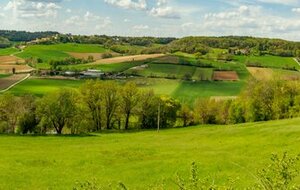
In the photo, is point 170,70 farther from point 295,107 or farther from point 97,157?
point 97,157

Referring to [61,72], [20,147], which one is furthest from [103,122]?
[61,72]

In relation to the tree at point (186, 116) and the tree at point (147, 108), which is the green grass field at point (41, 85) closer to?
the tree at point (147, 108)

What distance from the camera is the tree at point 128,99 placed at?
297ft

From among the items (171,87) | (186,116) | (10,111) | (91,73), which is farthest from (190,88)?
(10,111)

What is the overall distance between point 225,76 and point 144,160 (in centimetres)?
12359

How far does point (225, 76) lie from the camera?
16212 cm

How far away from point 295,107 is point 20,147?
49.8 metres

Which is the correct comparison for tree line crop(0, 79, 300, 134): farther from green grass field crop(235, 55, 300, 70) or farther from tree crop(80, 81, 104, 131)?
green grass field crop(235, 55, 300, 70)

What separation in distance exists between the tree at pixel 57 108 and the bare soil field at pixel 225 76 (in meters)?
86.6

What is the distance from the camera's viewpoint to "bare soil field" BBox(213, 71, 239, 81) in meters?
158

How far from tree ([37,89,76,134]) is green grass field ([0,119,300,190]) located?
70.9 ft

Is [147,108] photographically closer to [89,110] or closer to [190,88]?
[89,110]

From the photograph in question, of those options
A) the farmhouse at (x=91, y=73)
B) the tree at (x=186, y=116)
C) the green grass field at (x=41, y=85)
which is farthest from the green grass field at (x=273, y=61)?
the tree at (x=186, y=116)

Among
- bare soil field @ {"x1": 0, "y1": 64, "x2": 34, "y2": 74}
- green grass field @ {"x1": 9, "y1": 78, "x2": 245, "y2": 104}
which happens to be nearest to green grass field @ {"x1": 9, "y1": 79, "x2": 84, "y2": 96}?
green grass field @ {"x1": 9, "y1": 78, "x2": 245, "y2": 104}
